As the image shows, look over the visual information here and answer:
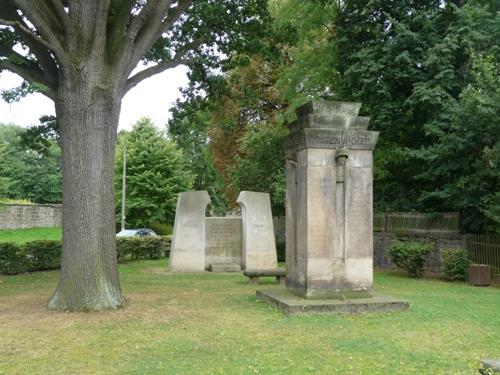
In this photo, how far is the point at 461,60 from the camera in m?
21.7

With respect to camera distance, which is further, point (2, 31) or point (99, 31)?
point (2, 31)

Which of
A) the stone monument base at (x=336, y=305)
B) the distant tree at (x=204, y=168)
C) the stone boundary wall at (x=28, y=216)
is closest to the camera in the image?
the stone monument base at (x=336, y=305)

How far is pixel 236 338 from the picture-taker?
27.9 ft

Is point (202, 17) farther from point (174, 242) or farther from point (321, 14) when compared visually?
point (321, 14)

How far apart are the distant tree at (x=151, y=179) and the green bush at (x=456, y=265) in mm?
29373

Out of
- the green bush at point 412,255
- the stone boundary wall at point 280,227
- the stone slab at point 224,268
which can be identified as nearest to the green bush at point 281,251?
the stone boundary wall at point 280,227

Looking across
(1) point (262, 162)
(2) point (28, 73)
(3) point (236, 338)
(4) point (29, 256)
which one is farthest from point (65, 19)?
(1) point (262, 162)

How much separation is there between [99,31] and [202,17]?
4777 mm

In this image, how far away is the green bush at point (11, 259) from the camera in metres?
19.2

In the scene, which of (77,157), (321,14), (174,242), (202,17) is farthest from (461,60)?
(77,157)

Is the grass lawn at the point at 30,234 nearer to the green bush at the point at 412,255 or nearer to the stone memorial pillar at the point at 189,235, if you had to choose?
the stone memorial pillar at the point at 189,235

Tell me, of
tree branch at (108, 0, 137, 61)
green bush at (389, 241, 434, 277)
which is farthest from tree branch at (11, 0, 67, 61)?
green bush at (389, 241, 434, 277)

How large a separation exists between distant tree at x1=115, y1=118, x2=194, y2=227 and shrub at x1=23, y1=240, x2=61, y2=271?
78.8 feet

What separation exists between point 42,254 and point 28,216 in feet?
87.3
